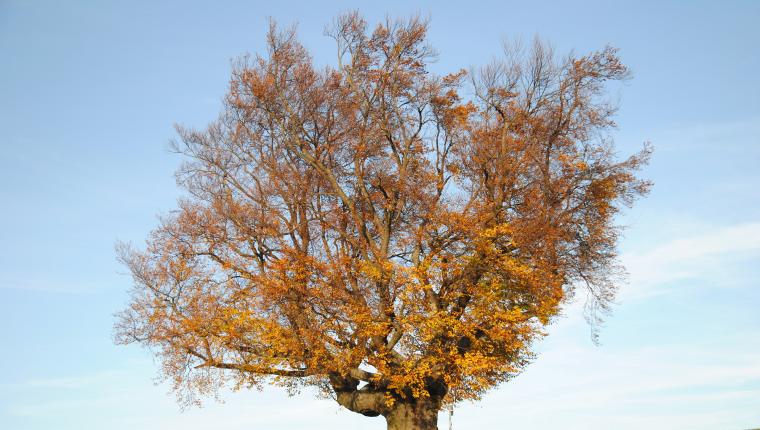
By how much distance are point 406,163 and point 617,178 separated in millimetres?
9479

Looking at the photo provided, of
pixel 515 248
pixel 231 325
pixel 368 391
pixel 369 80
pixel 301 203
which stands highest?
pixel 369 80

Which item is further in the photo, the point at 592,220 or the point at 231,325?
the point at 592,220

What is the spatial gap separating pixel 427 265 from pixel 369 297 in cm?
283

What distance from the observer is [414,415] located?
3127cm

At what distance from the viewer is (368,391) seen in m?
32.1

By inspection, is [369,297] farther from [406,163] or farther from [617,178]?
[617,178]

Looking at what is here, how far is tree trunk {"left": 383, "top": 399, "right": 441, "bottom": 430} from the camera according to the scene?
31188 mm

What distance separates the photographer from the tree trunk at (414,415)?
31.2 m

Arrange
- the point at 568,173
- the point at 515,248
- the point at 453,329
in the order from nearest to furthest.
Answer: the point at 453,329 → the point at 515,248 → the point at 568,173

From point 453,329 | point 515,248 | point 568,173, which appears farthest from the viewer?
point 568,173

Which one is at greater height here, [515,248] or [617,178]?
[617,178]

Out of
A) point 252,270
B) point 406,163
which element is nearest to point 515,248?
point 406,163

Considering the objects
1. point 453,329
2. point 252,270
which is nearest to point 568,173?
point 453,329

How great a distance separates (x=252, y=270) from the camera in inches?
1307
